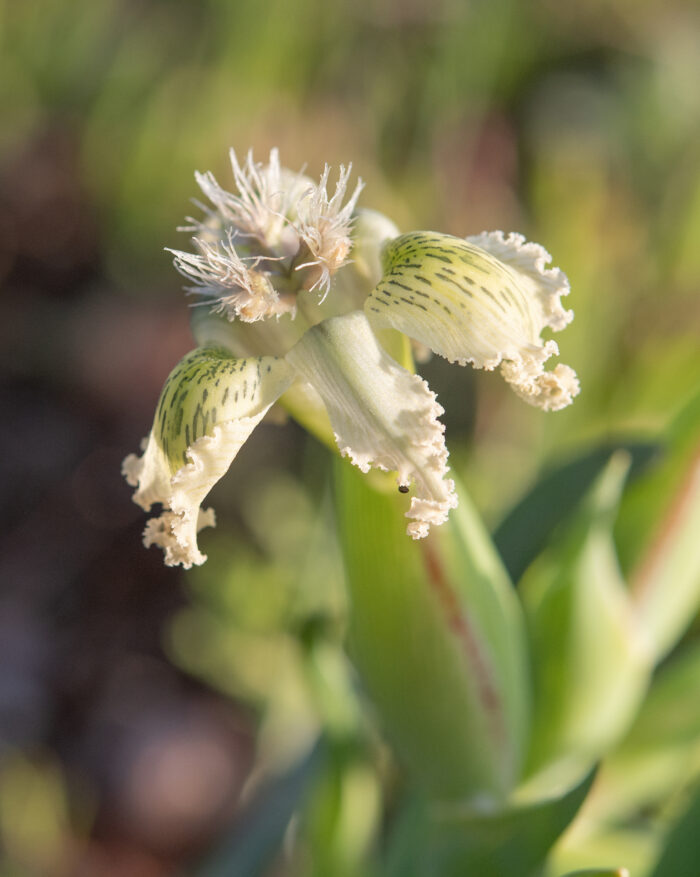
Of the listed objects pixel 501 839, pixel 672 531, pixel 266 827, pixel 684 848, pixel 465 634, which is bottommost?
pixel 266 827

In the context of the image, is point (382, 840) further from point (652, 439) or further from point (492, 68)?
point (492, 68)

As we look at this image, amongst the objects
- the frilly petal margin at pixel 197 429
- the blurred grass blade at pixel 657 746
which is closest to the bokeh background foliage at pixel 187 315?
the blurred grass blade at pixel 657 746

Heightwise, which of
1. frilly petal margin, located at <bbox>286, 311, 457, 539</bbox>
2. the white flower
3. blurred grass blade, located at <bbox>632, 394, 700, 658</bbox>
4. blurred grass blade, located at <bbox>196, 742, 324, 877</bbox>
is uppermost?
the white flower

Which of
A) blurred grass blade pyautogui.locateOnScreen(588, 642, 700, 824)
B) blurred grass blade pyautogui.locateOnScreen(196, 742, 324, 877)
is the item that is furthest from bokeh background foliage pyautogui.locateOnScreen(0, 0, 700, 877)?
blurred grass blade pyautogui.locateOnScreen(588, 642, 700, 824)

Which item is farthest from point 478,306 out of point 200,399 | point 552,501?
point 552,501

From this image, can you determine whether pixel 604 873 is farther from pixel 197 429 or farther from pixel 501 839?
pixel 197 429

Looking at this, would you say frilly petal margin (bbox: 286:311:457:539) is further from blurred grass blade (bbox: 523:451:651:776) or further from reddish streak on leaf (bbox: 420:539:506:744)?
blurred grass blade (bbox: 523:451:651:776)
